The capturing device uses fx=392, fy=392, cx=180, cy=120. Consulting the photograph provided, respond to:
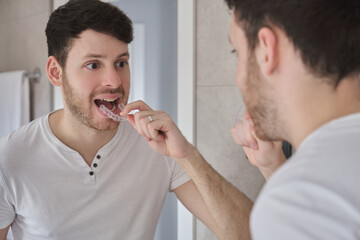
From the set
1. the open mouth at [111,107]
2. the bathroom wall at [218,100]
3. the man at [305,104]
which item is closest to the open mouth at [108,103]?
the open mouth at [111,107]

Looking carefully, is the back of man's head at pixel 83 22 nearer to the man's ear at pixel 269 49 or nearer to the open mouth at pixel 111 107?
the open mouth at pixel 111 107

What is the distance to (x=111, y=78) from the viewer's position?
1.14 metres

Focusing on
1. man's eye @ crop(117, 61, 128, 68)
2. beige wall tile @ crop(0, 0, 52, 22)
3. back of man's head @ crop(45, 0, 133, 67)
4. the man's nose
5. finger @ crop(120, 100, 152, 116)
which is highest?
beige wall tile @ crop(0, 0, 52, 22)

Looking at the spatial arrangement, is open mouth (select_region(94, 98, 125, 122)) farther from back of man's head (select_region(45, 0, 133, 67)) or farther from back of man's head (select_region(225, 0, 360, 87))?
back of man's head (select_region(225, 0, 360, 87))

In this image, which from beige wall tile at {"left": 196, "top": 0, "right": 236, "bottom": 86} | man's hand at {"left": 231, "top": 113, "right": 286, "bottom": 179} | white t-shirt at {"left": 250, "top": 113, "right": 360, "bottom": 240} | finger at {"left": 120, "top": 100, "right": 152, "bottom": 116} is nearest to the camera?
white t-shirt at {"left": 250, "top": 113, "right": 360, "bottom": 240}

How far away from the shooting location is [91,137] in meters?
1.21

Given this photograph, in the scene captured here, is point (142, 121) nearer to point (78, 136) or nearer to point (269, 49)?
point (78, 136)

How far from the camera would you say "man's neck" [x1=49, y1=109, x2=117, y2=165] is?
3.89 ft

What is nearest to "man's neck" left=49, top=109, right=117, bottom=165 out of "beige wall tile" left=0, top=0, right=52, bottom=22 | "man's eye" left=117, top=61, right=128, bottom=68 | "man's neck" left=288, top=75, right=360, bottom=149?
"man's eye" left=117, top=61, right=128, bottom=68

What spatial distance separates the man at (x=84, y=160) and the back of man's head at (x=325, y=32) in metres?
0.66

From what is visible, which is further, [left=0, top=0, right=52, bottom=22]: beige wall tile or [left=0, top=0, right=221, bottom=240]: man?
[left=0, top=0, right=52, bottom=22]: beige wall tile

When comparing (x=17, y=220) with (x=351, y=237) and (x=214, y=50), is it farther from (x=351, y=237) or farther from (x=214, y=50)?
(x=351, y=237)

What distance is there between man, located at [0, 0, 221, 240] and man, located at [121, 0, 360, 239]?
0.53 m

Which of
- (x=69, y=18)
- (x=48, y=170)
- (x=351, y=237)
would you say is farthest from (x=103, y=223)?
(x=351, y=237)
